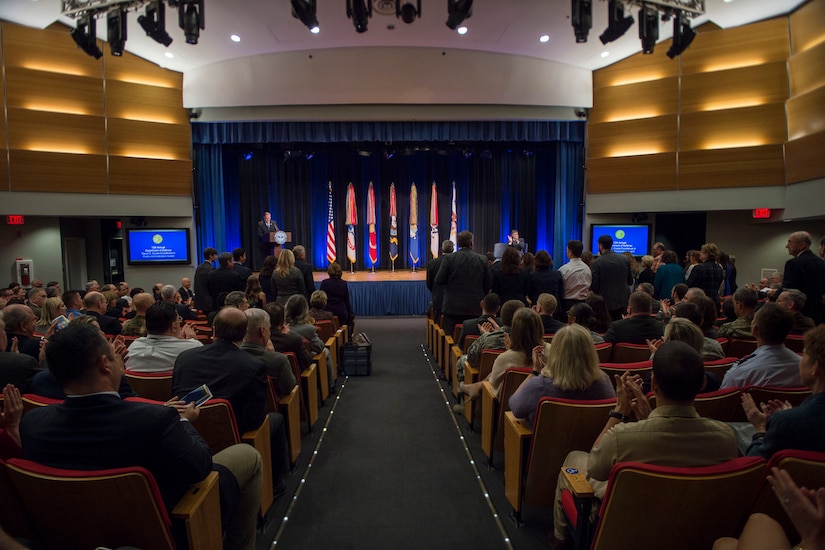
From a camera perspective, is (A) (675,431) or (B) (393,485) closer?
(A) (675,431)

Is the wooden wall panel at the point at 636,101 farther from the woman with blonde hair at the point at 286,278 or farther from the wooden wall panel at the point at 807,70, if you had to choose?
the woman with blonde hair at the point at 286,278

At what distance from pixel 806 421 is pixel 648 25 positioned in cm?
646

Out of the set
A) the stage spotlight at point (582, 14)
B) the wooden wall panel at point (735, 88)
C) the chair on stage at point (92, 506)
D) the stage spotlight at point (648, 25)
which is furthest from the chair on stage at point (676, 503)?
the wooden wall panel at point (735, 88)

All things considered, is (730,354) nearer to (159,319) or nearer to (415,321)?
(159,319)

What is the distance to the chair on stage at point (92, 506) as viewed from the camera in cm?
140

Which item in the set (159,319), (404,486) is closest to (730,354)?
(404,486)

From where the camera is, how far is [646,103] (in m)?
9.77

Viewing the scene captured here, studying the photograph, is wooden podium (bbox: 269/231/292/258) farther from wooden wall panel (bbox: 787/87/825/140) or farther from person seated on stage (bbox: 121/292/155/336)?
wooden wall panel (bbox: 787/87/825/140)

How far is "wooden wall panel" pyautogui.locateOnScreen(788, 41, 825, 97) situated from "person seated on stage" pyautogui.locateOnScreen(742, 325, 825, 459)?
823 centimetres

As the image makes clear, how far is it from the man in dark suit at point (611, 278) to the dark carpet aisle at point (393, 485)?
83.5 inches

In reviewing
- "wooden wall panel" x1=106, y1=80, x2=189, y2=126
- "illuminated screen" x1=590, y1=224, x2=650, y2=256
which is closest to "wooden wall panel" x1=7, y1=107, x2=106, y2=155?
"wooden wall panel" x1=106, y1=80, x2=189, y2=126

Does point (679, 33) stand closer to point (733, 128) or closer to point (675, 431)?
point (733, 128)

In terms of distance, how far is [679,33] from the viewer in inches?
267

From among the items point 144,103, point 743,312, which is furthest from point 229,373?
point 144,103
